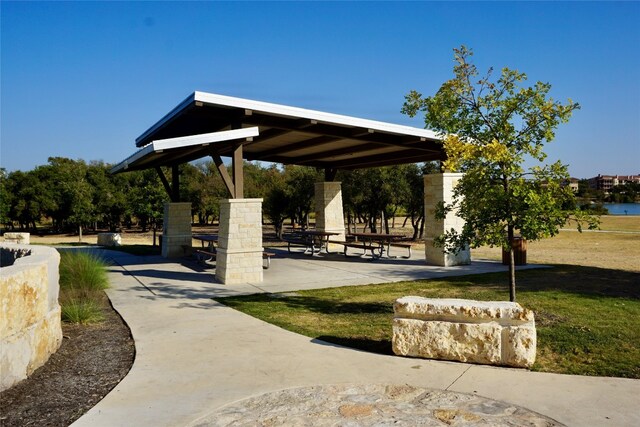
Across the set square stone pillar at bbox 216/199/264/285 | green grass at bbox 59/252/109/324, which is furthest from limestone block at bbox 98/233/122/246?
square stone pillar at bbox 216/199/264/285

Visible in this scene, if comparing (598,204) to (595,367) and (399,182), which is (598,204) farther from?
(399,182)

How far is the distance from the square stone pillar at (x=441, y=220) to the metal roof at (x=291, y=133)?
3.73ft

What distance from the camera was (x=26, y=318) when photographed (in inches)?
180

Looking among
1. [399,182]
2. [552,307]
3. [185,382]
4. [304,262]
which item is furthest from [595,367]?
[399,182]

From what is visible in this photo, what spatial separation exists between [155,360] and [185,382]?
844mm

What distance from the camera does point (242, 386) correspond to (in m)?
4.29

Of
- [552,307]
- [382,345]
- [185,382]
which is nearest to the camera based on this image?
[185,382]

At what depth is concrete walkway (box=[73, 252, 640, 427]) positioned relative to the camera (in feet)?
12.2

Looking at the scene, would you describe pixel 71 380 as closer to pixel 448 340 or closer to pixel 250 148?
pixel 448 340

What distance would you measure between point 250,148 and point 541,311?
35.9 ft

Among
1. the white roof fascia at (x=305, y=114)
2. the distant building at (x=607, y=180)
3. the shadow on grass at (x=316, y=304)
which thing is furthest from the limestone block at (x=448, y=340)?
the distant building at (x=607, y=180)

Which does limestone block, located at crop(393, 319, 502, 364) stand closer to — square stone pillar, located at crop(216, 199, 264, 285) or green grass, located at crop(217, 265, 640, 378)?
green grass, located at crop(217, 265, 640, 378)

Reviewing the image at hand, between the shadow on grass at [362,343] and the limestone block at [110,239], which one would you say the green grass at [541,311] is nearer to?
the shadow on grass at [362,343]

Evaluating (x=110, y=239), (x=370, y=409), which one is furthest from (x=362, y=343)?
(x=110, y=239)
